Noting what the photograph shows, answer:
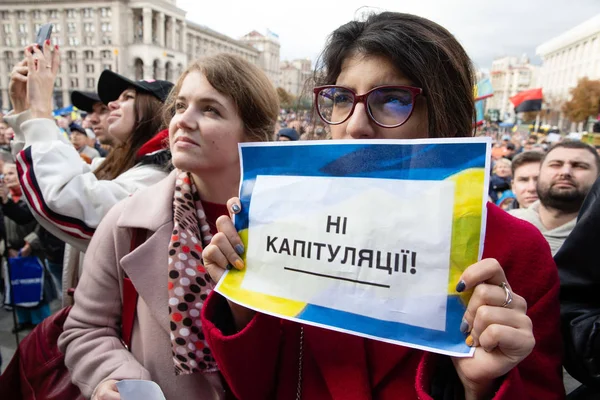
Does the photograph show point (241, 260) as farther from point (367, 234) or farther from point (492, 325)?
point (492, 325)

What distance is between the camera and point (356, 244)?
85 centimetres

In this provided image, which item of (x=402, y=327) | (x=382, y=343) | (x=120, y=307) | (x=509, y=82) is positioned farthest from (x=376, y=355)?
Result: (x=509, y=82)

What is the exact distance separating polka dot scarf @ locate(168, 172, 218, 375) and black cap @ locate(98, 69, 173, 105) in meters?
1.19

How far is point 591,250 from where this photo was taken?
109cm

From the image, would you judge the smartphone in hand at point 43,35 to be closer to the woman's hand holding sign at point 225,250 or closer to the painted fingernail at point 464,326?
the woman's hand holding sign at point 225,250

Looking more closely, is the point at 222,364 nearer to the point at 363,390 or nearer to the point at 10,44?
the point at 363,390

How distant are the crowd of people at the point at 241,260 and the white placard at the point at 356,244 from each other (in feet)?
0.22

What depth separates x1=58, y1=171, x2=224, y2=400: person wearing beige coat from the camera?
125 centimetres

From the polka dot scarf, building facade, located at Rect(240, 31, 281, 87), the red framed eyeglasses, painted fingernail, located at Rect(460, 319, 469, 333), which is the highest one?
building facade, located at Rect(240, 31, 281, 87)

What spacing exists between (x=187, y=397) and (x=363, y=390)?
605mm

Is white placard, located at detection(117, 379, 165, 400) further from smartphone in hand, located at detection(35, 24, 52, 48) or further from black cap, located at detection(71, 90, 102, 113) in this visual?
black cap, located at detection(71, 90, 102, 113)

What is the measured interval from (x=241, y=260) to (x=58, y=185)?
112cm

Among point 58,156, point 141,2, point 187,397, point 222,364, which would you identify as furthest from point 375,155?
point 141,2

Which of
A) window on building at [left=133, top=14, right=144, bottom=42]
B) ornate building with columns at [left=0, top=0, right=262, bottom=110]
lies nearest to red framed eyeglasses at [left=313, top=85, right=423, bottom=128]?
ornate building with columns at [left=0, top=0, right=262, bottom=110]
